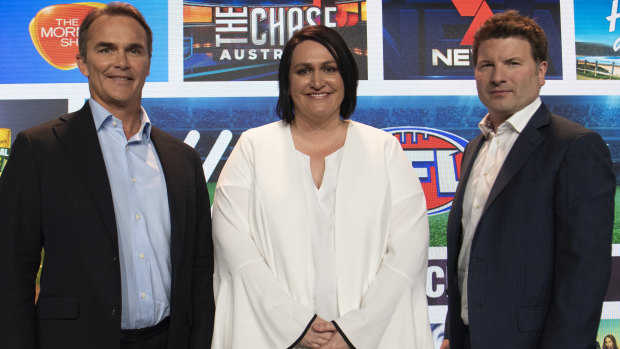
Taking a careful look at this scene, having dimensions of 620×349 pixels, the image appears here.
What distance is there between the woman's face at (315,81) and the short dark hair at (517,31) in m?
0.63

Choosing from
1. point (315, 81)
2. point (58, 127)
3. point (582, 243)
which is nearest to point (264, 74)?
point (315, 81)

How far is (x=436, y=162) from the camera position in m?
4.16

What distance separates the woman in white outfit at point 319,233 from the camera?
77.7 inches

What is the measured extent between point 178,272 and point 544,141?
1.39m

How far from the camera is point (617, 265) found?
415 cm

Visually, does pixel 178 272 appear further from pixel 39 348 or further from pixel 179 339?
pixel 39 348

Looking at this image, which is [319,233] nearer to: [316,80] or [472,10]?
[316,80]

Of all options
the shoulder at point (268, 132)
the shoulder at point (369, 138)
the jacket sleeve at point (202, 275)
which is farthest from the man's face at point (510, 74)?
the jacket sleeve at point (202, 275)

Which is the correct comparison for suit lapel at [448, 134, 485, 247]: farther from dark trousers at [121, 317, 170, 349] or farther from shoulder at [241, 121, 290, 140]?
dark trousers at [121, 317, 170, 349]

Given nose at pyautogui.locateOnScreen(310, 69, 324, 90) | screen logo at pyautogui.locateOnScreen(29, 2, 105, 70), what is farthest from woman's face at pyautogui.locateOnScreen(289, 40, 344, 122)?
screen logo at pyautogui.locateOnScreen(29, 2, 105, 70)

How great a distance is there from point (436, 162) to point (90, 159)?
278 centimetres

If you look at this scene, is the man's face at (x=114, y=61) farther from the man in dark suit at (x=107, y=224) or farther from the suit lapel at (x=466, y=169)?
the suit lapel at (x=466, y=169)

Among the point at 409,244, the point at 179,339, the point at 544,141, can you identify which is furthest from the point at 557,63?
the point at 179,339

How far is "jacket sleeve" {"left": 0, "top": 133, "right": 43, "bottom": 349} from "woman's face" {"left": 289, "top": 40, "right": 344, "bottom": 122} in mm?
949
